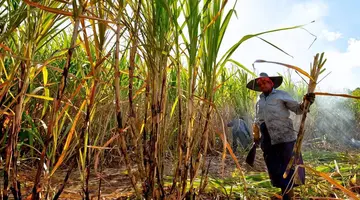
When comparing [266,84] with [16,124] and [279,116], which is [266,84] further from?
[16,124]

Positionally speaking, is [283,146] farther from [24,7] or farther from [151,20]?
[24,7]

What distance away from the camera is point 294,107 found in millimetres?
2793

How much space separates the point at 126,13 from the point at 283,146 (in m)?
2.15

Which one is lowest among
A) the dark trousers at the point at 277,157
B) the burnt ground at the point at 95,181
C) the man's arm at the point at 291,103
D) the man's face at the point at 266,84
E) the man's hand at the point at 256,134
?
the burnt ground at the point at 95,181

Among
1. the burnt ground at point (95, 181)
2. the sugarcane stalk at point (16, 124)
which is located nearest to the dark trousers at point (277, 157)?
the burnt ground at point (95, 181)

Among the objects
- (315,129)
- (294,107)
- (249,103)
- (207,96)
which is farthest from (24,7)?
(315,129)

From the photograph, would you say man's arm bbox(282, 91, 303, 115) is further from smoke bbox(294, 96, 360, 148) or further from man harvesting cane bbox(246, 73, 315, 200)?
smoke bbox(294, 96, 360, 148)

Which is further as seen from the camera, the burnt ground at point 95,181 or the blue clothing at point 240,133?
the blue clothing at point 240,133

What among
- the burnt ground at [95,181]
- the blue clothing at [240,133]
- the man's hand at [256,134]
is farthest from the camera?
the blue clothing at [240,133]

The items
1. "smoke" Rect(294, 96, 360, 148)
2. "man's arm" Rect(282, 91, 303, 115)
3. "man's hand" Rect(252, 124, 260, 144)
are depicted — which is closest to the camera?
"man's arm" Rect(282, 91, 303, 115)

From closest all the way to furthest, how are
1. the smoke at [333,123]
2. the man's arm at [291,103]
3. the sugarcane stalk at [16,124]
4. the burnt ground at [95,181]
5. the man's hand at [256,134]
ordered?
the sugarcane stalk at [16,124] < the burnt ground at [95,181] < the man's arm at [291,103] < the man's hand at [256,134] < the smoke at [333,123]

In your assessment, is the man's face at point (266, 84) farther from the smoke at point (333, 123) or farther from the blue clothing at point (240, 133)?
the smoke at point (333, 123)

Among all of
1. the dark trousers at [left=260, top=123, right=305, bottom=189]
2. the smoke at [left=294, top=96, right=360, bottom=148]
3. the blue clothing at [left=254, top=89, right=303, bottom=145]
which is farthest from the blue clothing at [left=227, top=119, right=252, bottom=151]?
the blue clothing at [left=254, top=89, right=303, bottom=145]

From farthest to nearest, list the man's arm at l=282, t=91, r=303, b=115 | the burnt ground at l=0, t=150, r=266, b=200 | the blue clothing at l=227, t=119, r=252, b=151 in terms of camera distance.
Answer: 1. the blue clothing at l=227, t=119, r=252, b=151
2. the man's arm at l=282, t=91, r=303, b=115
3. the burnt ground at l=0, t=150, r=266, b=200
